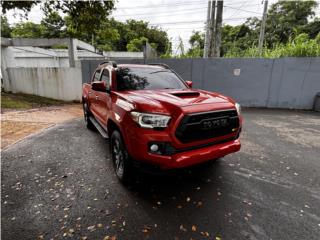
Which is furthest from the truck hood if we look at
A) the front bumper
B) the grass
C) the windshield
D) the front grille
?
the grass

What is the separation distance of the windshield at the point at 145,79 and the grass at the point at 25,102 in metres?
8.07

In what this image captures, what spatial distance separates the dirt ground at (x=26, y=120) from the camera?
218 inches

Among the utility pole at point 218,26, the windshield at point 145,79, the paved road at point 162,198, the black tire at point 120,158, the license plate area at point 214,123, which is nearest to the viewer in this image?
the paved road at point 162,198

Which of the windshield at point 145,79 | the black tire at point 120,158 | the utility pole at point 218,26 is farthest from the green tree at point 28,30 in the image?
the black tire at point 120,158

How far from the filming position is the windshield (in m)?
3.50

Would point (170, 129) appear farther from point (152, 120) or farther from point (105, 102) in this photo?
point (105, 102)

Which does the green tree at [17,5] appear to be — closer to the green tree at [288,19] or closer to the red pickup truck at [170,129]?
the red pickup truck at [170,129]

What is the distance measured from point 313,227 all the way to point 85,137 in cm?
489

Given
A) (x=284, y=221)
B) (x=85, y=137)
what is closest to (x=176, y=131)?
(x=284, y=221)

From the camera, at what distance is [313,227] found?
7.36 feet

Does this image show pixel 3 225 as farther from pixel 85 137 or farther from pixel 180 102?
pixel 85 137

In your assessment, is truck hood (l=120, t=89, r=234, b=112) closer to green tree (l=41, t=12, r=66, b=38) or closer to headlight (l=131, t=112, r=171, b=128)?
headlight (l=131, t=112, r=171, b=128)

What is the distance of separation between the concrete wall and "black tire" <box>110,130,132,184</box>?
8984mm

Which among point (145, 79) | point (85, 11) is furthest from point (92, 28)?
point (145, 79)
